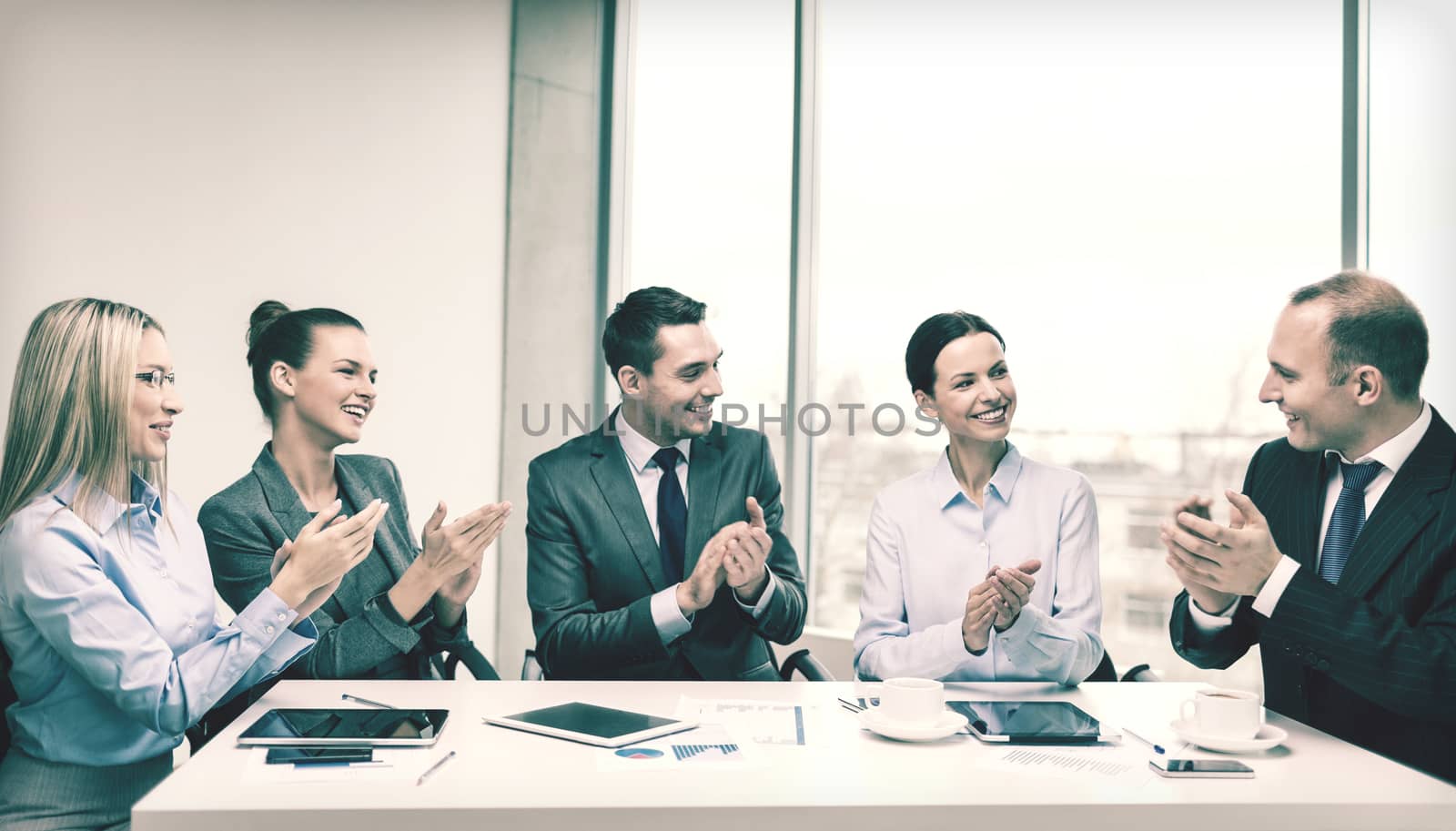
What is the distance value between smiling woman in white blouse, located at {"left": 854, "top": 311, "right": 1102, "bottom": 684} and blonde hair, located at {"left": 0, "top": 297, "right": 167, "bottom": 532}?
1646 mm

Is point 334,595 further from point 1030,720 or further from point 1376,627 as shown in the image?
point 1376,627

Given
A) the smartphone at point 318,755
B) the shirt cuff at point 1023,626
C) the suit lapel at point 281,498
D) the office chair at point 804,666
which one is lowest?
the office chair at point 804,666

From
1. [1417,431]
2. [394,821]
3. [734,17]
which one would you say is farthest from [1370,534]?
[734,17]

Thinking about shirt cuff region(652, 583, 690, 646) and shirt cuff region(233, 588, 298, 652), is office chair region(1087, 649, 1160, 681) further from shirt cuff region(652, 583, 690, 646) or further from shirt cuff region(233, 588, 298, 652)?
shirt cuff region(233, 588, 298, 652)

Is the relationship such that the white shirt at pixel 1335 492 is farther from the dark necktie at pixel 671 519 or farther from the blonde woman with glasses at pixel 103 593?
the blonde woman with glasses at pixel 103 593

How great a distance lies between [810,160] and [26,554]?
311 centimetres

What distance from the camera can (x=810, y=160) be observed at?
168 inches

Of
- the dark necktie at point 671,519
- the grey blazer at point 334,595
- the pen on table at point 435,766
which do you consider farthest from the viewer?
the dark necktie at point 671,519

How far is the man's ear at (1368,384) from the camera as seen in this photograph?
2250mm

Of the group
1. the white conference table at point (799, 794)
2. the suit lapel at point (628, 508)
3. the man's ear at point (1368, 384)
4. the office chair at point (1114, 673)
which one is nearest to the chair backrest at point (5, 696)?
the white conference table at point (799, 794)

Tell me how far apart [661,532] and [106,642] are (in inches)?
53.5

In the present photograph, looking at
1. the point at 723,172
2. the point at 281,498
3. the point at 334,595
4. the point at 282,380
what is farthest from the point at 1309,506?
the point at 723,172

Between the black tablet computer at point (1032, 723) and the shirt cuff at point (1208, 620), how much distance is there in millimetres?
438

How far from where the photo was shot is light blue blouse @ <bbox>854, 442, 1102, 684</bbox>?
8.45ft
